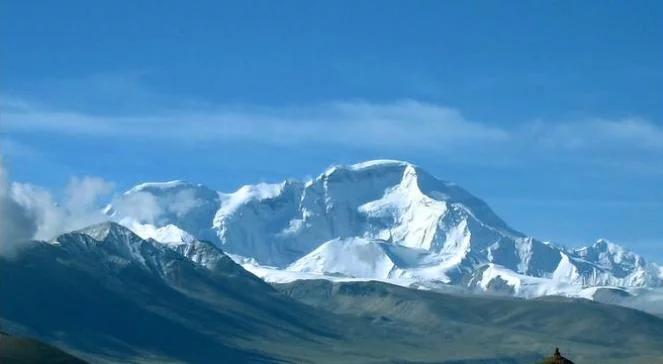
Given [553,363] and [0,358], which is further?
[0,358]

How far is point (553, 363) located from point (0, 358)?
97434mm

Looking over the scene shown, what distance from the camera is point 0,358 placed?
196 meters

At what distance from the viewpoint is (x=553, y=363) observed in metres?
122
